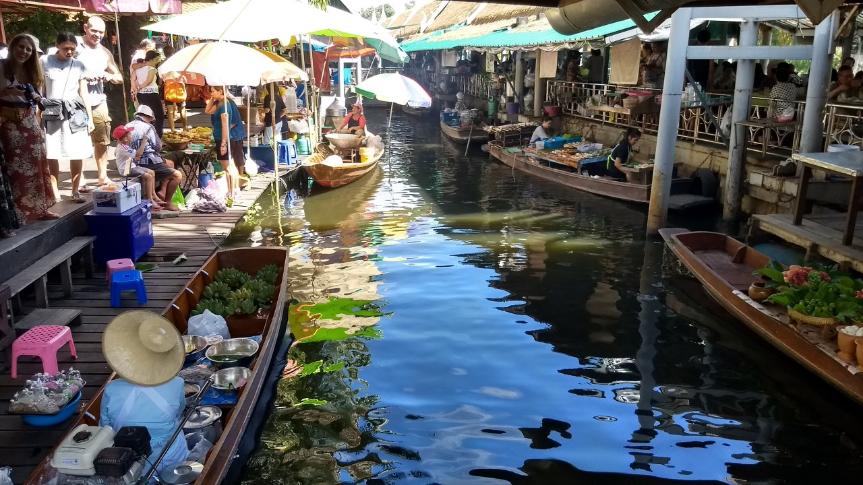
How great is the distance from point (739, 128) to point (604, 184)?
360 cm

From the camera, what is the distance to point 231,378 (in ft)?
19.3

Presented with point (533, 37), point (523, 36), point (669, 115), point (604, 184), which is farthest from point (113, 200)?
point (523, 36)

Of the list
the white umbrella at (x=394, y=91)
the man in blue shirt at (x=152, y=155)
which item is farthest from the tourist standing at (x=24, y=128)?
the white umbrella at (x=394, y=91)

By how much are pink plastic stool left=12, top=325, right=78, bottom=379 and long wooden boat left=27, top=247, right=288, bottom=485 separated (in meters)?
0.74

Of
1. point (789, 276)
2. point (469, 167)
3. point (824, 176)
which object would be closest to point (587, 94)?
point (469, 167)

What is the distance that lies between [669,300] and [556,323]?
188 cm

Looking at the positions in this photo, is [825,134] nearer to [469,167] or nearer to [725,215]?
[725,215]

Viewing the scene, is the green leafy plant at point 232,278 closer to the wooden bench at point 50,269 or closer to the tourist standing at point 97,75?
the wooden bench at point 50,269

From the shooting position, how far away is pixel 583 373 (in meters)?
7.33

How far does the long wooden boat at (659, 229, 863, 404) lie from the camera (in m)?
6.30

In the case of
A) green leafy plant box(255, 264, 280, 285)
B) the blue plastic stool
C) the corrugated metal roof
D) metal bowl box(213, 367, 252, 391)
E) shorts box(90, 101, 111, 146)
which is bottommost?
metal bowl box(213, 367, 252, 391)

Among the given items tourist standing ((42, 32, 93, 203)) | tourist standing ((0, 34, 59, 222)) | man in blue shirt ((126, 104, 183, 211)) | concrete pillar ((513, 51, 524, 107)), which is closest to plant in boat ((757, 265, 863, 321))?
tourist standing ((0, 34, 59, 222))

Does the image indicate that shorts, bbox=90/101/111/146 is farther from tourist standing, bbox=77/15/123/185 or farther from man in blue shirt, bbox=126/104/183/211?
man in blue shirt, bbox=126/104/183/211

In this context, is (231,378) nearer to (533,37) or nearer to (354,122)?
(354,122)
